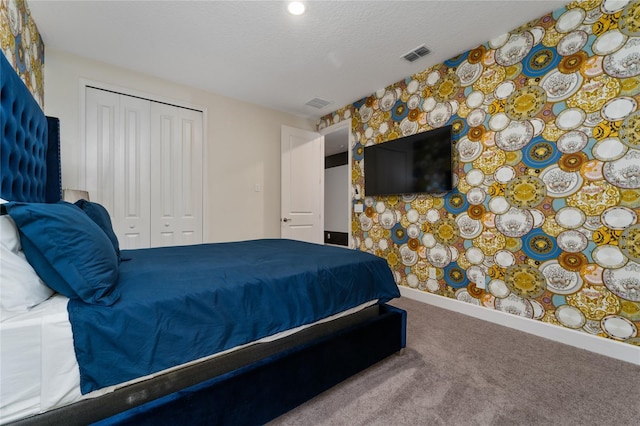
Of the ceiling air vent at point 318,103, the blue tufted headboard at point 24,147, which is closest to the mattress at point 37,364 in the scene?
the blue tufted headboard at point 24,147

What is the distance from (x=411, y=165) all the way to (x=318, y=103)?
174cm

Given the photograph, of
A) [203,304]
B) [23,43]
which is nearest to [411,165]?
[203,304]

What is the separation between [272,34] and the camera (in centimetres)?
238

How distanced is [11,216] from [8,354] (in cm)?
43

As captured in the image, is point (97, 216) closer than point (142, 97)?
Yes

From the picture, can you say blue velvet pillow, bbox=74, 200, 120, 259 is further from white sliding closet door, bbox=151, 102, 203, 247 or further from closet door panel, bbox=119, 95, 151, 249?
white sliding closet door, bbox=151, 102, 203, 247

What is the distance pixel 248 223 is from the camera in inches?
153

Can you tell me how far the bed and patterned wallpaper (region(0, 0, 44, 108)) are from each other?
1.27 ft

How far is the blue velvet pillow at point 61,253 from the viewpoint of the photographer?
905mm

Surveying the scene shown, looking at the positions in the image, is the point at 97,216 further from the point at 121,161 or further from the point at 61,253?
the point at 121,161

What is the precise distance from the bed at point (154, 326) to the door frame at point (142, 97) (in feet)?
3.70

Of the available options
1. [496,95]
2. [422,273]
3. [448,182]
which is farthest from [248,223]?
[496,95]

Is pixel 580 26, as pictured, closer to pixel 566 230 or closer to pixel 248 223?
pixel 566 230

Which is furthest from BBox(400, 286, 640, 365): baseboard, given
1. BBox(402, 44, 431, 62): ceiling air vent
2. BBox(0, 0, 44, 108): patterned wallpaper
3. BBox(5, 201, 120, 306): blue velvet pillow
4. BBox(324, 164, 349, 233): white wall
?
BBox(324, 164, 349, 233): white wall
